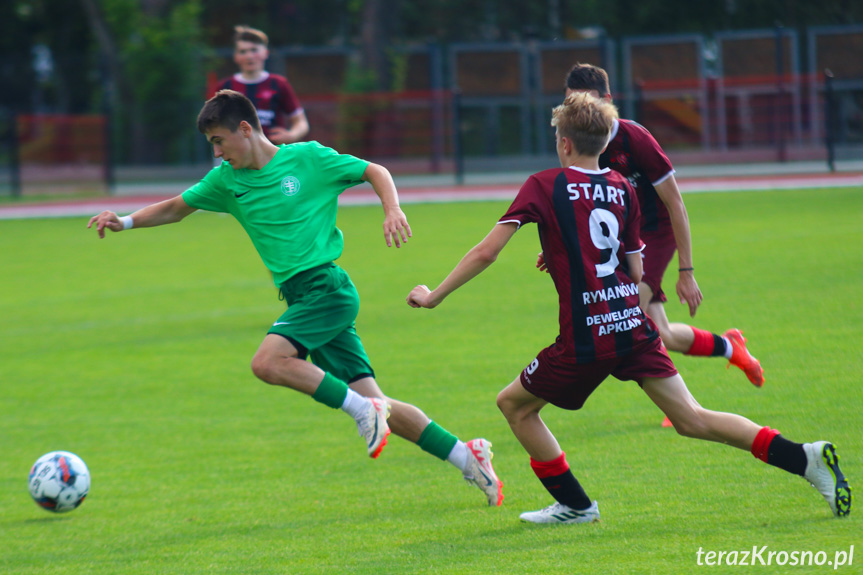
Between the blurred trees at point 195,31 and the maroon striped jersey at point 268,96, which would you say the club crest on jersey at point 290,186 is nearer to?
the maroon striped jersey at point 268,96

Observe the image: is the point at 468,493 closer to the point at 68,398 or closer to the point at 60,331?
Answer: the point at 68,398

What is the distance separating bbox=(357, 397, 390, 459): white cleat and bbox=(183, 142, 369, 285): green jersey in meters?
0.78

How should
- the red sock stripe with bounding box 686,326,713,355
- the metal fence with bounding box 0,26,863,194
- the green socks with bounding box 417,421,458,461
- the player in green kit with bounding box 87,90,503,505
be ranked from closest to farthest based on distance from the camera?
the player in green kit with bounding box 87,90,503,505
the green socks with bounding box 417,421,458,461
the red sock stripe with bounding box 686,326,713,355
the metal fence with bounding box 0,26,863,194

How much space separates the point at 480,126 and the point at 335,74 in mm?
7187

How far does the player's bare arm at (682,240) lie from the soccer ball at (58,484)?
3042 millimetres

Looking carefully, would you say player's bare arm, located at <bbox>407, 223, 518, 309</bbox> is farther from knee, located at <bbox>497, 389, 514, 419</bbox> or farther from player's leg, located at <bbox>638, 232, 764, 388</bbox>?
player's leg, located at <bbox>638, 232, 764, 388</bbox>

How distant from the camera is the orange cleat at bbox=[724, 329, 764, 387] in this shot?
19.8 ft

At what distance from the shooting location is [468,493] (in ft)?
16.7

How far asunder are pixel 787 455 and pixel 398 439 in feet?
8.78

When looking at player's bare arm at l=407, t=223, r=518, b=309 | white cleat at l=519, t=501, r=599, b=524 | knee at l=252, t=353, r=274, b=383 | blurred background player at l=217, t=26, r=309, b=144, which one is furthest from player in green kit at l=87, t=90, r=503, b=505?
blurred background player at l=217, t=26, r=309, b=144

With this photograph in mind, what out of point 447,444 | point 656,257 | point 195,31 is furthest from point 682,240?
point 195,31

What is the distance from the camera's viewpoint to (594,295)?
13.3 feet

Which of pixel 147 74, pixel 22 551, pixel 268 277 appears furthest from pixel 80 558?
pixel 147 74

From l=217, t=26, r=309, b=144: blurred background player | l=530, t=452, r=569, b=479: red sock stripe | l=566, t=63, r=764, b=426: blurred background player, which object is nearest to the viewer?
l=530, t=452, r=569, b=479: red sock stripe
